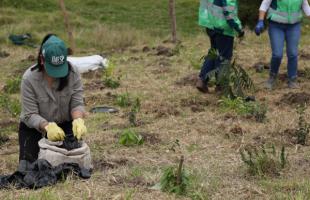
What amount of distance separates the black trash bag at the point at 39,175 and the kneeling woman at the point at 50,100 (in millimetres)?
198

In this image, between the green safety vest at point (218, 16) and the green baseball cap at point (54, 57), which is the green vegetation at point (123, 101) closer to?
the green safety vest at point (218, 16)

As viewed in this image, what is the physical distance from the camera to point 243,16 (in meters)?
17.5

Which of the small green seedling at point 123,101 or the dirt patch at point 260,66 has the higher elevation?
the dirt patch at point 260,66

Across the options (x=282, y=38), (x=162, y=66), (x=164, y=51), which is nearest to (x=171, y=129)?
(x=282, y=38)

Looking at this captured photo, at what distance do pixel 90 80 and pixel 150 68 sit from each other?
102 centimetres

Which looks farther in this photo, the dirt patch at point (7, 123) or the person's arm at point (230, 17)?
the person's arm at point (230, 17)

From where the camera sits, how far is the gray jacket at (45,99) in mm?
4258

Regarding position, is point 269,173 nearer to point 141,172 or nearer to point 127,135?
point 141,172

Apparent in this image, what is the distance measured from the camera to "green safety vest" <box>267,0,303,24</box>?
6.83m

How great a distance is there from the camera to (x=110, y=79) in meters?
7.98

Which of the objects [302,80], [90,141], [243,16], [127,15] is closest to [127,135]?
[90,141]

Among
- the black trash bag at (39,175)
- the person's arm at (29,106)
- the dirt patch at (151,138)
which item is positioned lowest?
the dirt patch at (151,138)

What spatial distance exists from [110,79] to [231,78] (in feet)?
6.43

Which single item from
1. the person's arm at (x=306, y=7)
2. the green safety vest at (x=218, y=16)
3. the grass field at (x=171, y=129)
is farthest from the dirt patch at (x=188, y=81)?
the person's arm at (x=306, y=7)
